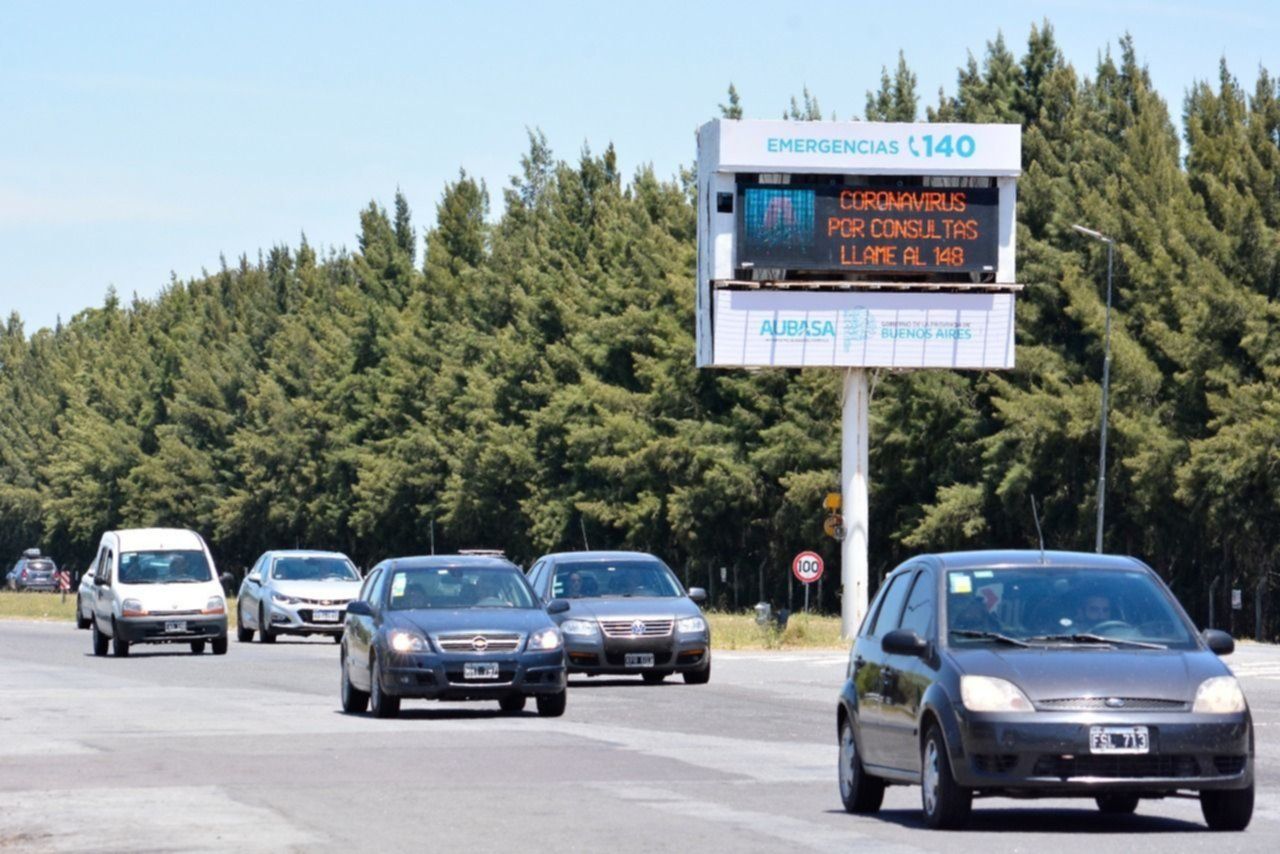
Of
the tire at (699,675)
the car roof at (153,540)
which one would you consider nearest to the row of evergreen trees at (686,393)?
the car roof at (153,540)

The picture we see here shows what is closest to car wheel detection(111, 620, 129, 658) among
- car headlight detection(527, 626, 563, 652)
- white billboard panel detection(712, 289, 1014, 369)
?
white billboard panel detection(712, 289, 1014, 369)

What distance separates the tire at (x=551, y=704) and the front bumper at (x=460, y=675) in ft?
1.31

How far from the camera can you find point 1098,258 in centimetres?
6981

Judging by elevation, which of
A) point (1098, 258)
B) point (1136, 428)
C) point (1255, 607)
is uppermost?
point (1098, 258)

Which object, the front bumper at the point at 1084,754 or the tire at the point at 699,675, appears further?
the tire at the point at 699,675

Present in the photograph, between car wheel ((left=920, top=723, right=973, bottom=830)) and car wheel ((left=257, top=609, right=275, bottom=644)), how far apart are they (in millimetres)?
34439

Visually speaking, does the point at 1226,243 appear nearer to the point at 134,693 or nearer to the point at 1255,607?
the point at 1255,607

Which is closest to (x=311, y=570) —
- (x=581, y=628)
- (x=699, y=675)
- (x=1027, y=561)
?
(x=699, y=675)

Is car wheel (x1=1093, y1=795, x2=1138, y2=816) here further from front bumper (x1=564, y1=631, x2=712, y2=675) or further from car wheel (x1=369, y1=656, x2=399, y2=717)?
front bumper (x1=564, y1=631, x2=712, y2=675)

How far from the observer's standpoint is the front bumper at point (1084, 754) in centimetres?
1287

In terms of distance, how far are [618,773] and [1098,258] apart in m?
53.6

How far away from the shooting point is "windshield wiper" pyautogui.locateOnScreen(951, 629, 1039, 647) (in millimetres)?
13578

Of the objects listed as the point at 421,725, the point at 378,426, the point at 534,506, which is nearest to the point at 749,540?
the point at 534,506

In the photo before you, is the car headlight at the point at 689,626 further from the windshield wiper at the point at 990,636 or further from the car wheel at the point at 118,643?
the windshield wiper at the point at 990,636
